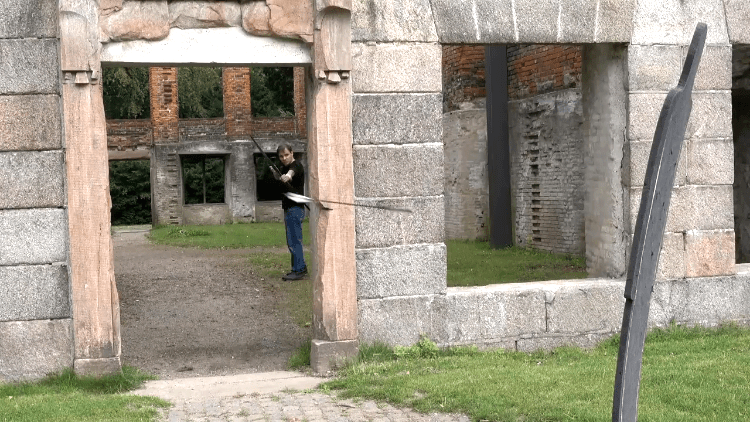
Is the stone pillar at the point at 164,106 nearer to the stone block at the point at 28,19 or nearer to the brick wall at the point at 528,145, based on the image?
the brick wall at the point at 528,145

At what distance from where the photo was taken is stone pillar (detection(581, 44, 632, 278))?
24.5 feet

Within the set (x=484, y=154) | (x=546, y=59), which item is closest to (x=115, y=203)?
(x=484, y=154)

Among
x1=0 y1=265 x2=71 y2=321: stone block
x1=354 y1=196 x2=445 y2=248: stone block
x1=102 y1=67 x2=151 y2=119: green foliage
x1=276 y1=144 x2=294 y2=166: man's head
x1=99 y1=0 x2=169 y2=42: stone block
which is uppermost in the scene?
x1=102 y1=67 x2=151 y2=119: green foliage

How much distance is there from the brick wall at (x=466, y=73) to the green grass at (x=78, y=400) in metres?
11.2

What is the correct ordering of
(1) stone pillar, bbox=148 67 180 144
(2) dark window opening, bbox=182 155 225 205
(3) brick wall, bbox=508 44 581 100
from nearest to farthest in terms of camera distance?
(3) brick wall, bbox=508 44 581 100 < (1) stone pillar, bbox=148 67 180 144 < (2) dark window opening, bbox=182 155 225 205

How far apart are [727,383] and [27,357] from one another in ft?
15.9

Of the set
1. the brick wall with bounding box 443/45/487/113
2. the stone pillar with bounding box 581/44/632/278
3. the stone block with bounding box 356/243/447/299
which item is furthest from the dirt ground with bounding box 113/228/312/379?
the brick wall with bounding box 443/45/487/113

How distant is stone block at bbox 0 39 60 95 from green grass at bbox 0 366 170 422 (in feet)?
6.31

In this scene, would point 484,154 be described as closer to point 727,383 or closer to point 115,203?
point 727,383

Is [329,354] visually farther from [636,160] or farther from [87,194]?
[636,160]

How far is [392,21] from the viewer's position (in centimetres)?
→ 691

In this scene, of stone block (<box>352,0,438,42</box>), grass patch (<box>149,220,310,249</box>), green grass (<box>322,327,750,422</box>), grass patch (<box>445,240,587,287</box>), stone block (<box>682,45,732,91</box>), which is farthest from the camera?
grass patch (<box>149,220,310,249</box>)

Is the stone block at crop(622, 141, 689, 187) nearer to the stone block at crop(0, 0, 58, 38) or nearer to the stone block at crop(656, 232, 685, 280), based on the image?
the stone block at crop(656, 232, 685, 280)

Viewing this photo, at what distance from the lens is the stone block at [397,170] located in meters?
6.86
